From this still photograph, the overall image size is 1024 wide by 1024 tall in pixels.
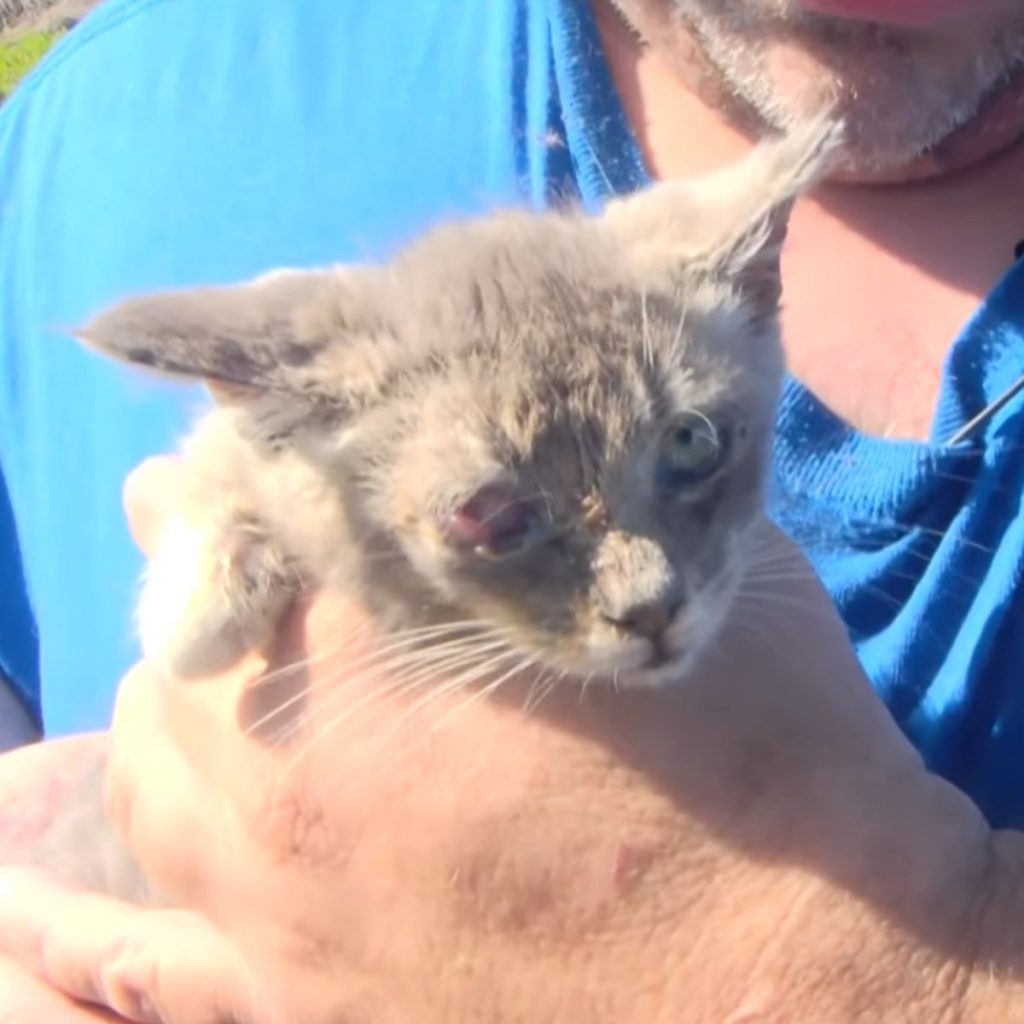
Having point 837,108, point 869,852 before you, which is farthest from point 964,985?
point 837,108

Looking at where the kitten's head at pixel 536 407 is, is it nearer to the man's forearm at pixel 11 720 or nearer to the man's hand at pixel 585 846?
the man's hand at pixel 585 846

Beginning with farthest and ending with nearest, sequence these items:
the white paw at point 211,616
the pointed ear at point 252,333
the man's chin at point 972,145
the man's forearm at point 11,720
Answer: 1. the man's forearm at point 11,720
2. the man's chin at point 972,145
3. the white paw at point 211,616
4. the pointed ear at point 252,333

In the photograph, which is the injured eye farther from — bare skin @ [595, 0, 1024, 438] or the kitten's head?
bare skin @ [595, 0, 1024, 438]

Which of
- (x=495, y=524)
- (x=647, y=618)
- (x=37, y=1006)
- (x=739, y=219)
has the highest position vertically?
(x=739, y=219)

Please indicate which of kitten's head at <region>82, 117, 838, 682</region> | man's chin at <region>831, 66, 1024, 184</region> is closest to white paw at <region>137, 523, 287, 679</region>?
kitten's head at <region>82, 117, 838, 682</region>

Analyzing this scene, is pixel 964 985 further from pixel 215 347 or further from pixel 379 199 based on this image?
pixel 379 199

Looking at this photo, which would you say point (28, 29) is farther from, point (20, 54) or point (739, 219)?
point (739, 219)

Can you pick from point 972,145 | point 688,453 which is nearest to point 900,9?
point 972,145

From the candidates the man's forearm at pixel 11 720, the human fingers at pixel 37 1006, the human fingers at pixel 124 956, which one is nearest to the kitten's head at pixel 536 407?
the human fingers at pixel 124 956
